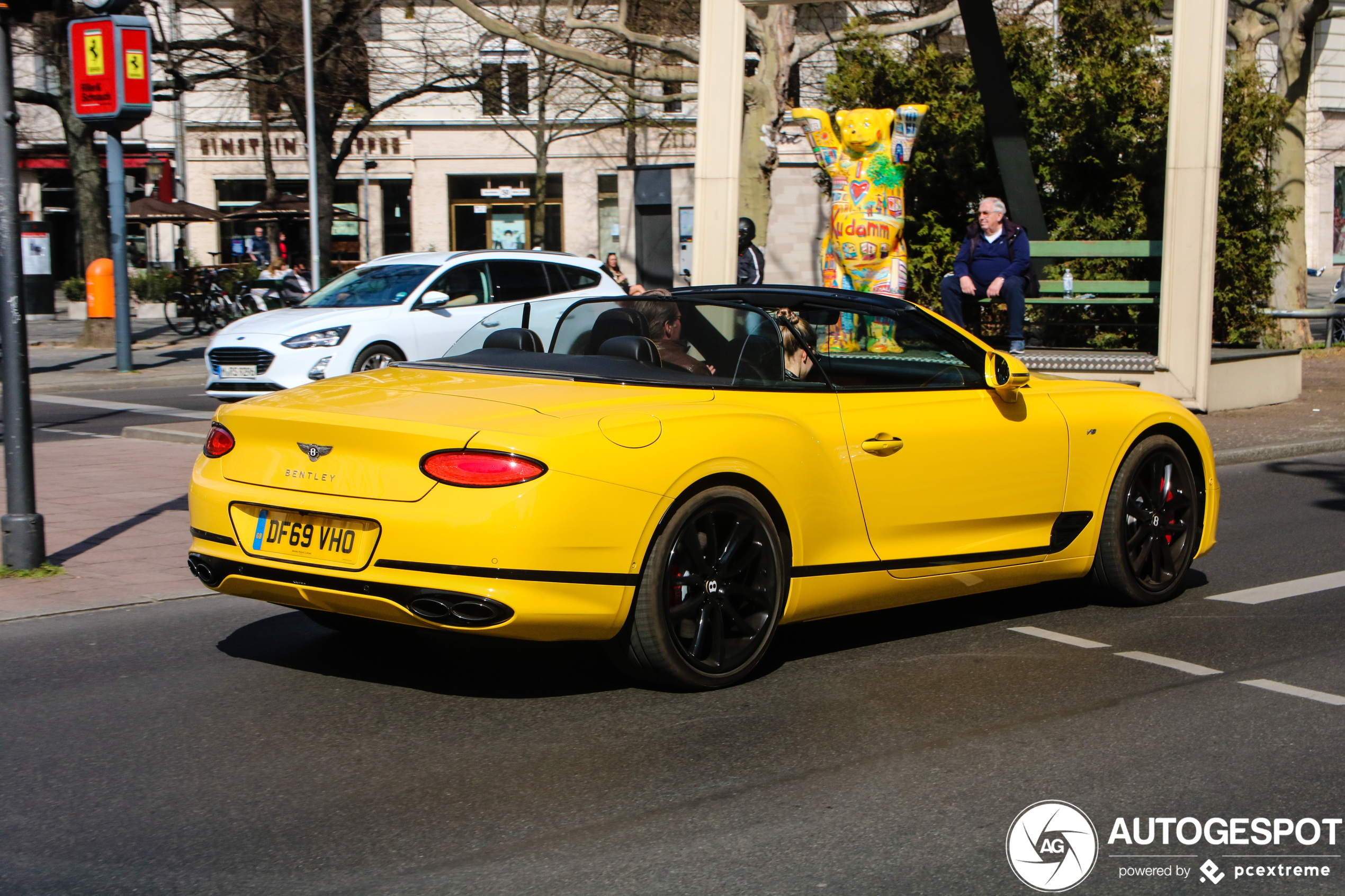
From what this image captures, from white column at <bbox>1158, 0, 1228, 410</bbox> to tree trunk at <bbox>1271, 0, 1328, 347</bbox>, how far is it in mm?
8261

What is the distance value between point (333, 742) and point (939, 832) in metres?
1.90

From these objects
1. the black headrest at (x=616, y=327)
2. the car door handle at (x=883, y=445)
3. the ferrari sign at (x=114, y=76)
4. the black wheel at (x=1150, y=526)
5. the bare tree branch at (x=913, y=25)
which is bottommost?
the black wheel at (x=1150, y=526)

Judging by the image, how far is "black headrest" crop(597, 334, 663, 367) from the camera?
5578 millimetres

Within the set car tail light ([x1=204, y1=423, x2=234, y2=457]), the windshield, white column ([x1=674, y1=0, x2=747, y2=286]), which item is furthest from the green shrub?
car tail light ([x1=204, y1=423, x2=234, y2=457])

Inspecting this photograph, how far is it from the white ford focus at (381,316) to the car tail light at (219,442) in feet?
29.0

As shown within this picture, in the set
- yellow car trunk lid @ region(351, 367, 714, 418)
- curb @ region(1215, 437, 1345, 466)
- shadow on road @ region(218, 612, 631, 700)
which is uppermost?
yellow car trunk lid @ region(351, 367, 714, 418)

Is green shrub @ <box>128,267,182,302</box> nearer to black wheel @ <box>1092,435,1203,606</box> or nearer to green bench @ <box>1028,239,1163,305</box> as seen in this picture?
green bench @ <box>1028,239,1163,305</box>

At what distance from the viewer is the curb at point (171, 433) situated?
42.0ft

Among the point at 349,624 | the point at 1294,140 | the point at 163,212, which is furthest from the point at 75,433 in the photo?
the point at 163,212

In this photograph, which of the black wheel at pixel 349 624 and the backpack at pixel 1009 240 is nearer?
the black wheel at pixel 349 624

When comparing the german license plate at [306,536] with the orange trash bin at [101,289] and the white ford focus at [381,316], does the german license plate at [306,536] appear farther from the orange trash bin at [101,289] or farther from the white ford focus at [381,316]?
the orange trash bin at [101,289]

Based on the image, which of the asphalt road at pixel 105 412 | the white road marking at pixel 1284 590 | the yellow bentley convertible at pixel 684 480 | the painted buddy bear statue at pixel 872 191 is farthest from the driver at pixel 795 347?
the painted buddy bear statue at pixel 872 191

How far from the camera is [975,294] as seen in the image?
47.3 feet

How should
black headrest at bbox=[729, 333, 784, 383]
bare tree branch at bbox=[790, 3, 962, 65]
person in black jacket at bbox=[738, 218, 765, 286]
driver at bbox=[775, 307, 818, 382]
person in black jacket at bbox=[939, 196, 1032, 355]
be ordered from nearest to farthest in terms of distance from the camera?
black headrest at bbox=[729, 333, 784, 383] → driver at bbox=[775, 307, 818, 382] → person in black jacket at bbox=[939, 196, 1032, 355] → person in black jacket at bbox=[738, 218, 765, 286] → bare tree branch at bbox=[790, 3, 962, 65]
